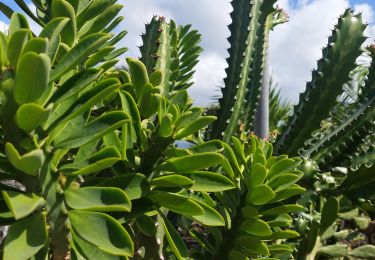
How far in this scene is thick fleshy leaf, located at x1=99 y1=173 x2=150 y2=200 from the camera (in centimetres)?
73

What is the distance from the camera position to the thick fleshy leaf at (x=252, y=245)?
38.2 inches

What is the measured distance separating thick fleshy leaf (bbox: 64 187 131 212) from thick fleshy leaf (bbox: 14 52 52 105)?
0.15 meters

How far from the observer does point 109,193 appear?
2.10 feet

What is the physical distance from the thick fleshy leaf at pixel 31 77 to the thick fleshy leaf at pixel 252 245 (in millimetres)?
584

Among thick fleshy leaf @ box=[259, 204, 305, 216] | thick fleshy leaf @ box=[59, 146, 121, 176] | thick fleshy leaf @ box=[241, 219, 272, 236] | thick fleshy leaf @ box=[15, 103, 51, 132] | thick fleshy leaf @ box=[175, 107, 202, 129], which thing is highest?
thick fleshy leaf @ box=[175, 107, 202, 129]

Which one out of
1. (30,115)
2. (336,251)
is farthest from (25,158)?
Answer: (336,251)

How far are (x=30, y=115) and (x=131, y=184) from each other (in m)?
0.23

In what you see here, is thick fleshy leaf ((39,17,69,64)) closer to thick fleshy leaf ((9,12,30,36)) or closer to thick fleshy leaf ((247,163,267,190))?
thick fleshy leaf ((9,12,30,36))

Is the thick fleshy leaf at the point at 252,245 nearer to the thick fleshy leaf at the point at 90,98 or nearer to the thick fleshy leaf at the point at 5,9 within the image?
the thick fleshy leaf at the point at 90,98

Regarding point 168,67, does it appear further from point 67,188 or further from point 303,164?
point 67,188

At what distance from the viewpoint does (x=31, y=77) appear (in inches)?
21.4

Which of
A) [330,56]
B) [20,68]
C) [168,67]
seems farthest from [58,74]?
[330,56]

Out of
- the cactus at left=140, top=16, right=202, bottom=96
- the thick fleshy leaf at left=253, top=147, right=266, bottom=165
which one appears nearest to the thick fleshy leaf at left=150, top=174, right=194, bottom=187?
the thick fleshy leaf at left=253, top=147, right=266, bottom=165

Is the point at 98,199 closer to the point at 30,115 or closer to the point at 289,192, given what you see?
the point at 30,115
